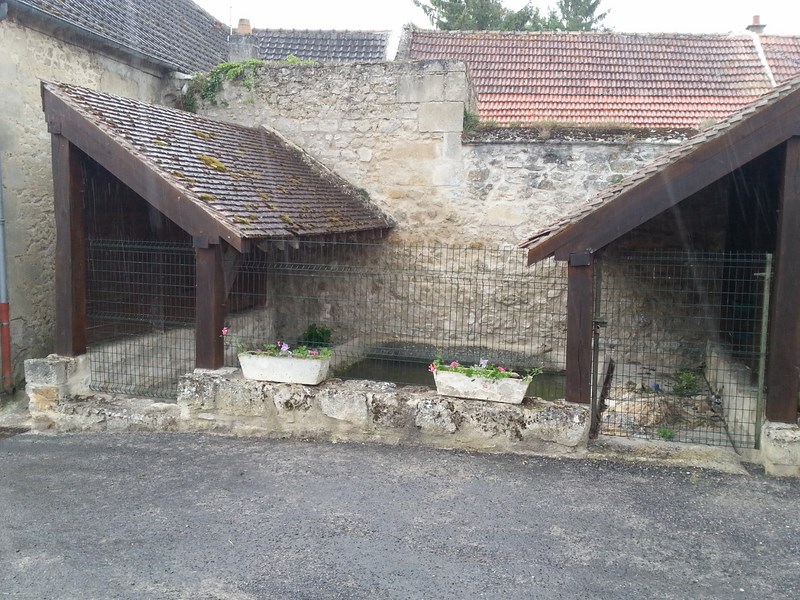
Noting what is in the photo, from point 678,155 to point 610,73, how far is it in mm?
7791

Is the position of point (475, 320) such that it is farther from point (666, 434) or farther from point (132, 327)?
point (132, 327)

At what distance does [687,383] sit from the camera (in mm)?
8227

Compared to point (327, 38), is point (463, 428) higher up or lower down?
lower down

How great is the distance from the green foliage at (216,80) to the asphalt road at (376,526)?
6046 millimetres

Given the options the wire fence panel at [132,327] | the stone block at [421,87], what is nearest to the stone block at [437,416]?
the wire fence panel at [132,327]

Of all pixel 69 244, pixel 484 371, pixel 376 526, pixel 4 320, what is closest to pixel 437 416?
pixel 484 371

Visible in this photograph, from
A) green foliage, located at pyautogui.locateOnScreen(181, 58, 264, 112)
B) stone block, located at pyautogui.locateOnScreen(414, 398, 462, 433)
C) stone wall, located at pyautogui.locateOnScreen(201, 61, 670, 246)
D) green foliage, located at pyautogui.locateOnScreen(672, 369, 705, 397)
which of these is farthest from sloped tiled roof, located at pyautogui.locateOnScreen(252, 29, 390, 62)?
stone block, located at pyautogui.locateOnScreen(414, 398, 462, 433)

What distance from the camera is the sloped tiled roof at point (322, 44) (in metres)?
13.6

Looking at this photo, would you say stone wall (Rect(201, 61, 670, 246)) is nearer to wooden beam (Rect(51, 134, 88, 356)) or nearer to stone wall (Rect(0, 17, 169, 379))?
stone wall (Rect(0, 17, 169, 379))

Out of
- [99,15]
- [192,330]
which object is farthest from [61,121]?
[99,15]

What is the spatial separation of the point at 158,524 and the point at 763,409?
14.9ft

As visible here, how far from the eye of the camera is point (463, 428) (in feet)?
18.8

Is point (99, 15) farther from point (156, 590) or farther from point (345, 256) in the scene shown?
point (156, 590)

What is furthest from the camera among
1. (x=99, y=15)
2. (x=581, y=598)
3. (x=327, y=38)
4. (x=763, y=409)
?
(x=327, y=38)
